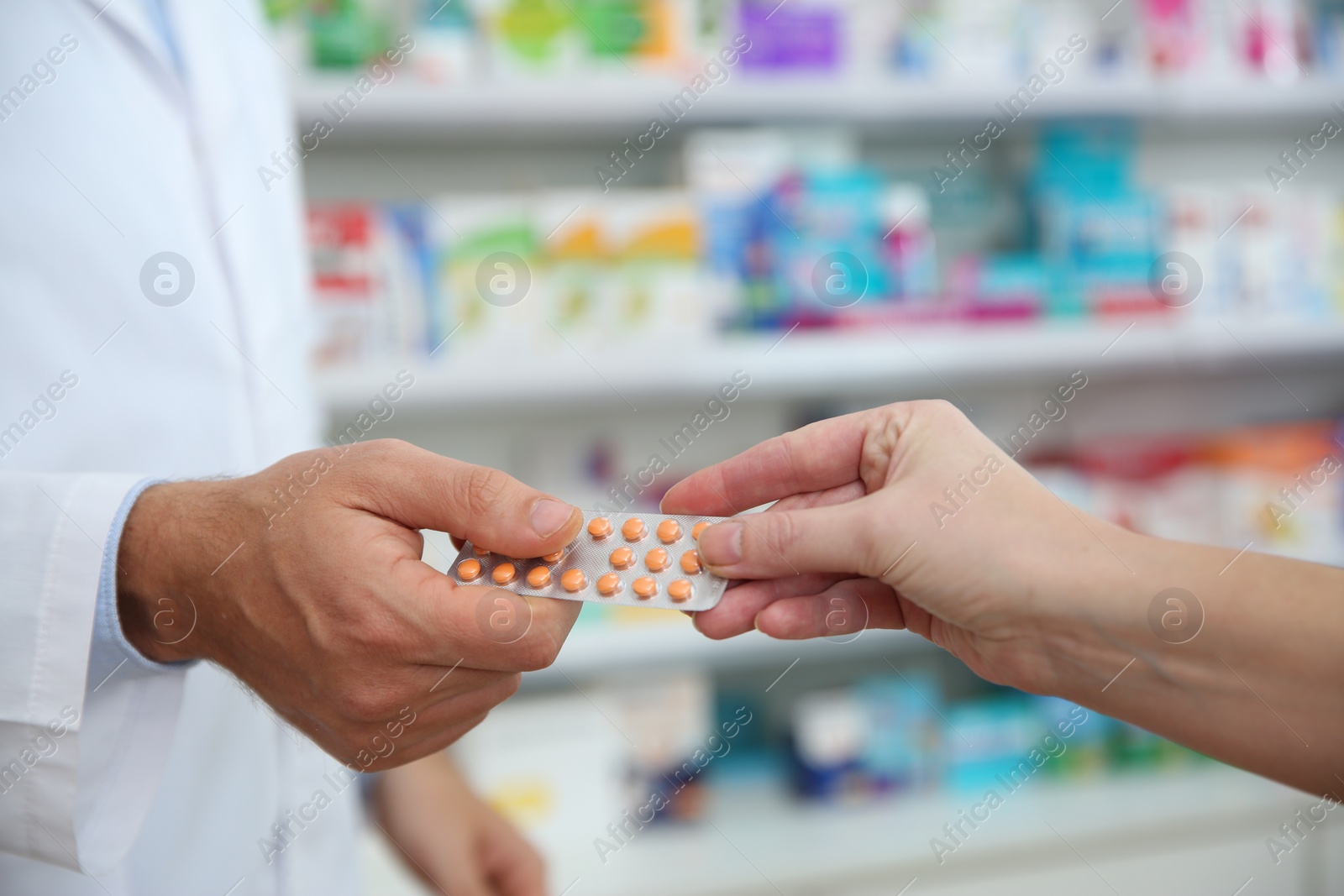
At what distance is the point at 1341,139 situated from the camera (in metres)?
1.99

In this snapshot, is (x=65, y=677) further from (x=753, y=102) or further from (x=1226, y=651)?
(x=753, y=102)

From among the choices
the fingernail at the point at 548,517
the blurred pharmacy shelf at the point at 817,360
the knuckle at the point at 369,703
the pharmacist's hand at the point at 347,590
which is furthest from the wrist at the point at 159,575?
the blurred pharmacy shelf at the point at 817,360

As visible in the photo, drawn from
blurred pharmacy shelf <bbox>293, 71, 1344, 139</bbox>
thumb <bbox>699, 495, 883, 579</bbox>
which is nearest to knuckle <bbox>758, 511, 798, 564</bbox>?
thumb <bbox>699, 495, 883, 579</bbox>

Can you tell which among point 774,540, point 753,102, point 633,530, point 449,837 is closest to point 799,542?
point 774,540

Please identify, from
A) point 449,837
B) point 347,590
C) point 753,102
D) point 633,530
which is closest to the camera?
point 347,590

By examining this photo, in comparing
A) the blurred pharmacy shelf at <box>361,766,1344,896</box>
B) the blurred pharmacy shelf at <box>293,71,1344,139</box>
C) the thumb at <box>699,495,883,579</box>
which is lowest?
the blurred pharmacy shelf at <box>361,766,1344,896</box>

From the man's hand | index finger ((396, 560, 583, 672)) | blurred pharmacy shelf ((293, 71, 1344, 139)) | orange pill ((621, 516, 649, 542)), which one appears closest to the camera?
index finger ((396, 560, 583, 672))

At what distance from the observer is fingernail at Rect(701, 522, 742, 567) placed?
0.63m

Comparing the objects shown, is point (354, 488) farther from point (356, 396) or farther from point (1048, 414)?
point (1048, 414)

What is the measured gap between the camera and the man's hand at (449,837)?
89 cm

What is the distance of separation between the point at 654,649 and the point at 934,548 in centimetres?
86

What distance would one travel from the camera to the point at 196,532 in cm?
57

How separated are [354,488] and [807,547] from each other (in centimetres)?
31

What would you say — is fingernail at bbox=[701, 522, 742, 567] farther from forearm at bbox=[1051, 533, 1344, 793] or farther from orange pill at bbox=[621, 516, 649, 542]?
forearm at bbox=[1051, 533, 1344, 793]
